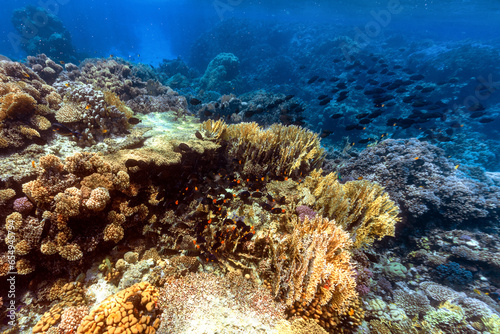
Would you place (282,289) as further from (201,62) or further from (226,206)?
(201,62)

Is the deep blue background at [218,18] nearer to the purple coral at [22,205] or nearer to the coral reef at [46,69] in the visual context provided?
the coral reef at [46,69]

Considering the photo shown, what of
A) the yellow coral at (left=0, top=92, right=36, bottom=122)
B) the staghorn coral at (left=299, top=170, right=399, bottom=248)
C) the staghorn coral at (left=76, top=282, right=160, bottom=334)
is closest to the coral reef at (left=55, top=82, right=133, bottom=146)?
the yellow coral at (left=0, top=92, right=36, bottom=122)

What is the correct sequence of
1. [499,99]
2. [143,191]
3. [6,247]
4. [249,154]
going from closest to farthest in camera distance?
[6,247] → [143,191] → [249,154] → [499,99]

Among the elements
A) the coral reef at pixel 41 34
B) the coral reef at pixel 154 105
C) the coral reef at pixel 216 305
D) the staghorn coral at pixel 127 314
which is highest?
the coral reef at pixel 41 34

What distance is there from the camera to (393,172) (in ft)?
25.0

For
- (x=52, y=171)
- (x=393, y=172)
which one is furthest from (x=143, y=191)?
(x=393, y=172)

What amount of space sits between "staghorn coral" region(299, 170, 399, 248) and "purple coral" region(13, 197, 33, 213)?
18.1 feet

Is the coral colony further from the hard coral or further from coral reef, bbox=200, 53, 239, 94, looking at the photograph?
coral reef, bbox=200, 53, 239, 94

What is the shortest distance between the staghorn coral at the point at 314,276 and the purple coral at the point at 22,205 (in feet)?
14.8

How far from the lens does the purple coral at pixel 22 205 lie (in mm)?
3328

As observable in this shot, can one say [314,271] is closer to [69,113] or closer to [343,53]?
[69,113]

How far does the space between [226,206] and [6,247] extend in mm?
3871

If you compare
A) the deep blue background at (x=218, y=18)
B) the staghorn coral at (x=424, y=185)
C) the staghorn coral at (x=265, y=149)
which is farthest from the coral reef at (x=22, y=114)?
the deep blue background at (x=218, y=18)

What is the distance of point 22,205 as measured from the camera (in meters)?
3.34
